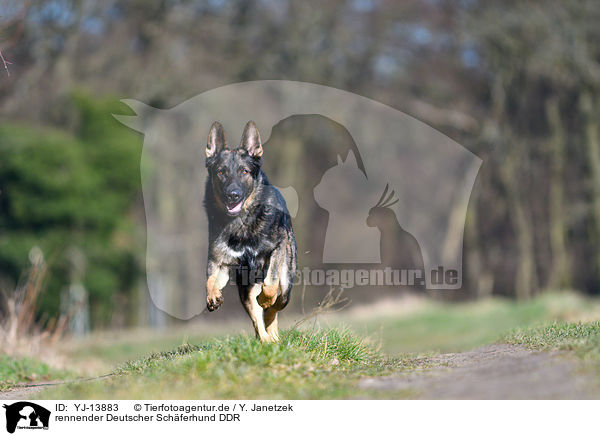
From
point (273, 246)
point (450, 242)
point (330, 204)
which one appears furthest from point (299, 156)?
point (273, 246)

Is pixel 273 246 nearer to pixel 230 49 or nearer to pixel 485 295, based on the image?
pixel 230 49

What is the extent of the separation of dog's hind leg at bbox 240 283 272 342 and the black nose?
0.86m

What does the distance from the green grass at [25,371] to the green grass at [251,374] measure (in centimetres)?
329

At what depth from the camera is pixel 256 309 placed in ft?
24.8

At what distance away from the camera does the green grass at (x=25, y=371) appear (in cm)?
1059

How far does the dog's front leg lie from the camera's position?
7.05 m

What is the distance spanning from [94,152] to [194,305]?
31.9 ft

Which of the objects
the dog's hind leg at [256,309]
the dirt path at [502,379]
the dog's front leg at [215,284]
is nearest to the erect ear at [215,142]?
the dog's front leg at [215,284]

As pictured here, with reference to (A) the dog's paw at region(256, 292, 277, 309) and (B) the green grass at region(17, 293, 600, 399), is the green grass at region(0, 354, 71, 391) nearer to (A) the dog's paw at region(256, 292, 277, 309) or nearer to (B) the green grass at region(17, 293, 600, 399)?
(B) the green grass at region(17, 293, 600, 399)

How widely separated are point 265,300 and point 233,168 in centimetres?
132

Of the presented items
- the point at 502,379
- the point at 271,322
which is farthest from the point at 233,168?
the point at 502,379

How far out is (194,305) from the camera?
3716cm

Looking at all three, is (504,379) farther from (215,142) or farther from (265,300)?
(215,142)
